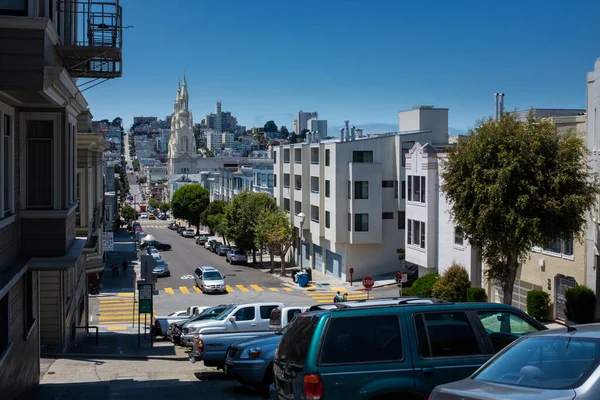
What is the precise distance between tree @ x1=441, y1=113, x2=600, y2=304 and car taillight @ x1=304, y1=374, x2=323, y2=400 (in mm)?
17332

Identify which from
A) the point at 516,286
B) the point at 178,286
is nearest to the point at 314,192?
the point at 178,286

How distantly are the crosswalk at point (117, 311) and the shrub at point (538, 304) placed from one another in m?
17.7

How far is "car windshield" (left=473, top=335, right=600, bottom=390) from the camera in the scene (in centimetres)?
555

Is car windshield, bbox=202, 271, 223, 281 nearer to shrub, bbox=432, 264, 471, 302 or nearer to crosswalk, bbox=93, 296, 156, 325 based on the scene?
crosswalk, bbox=93, 296, 156, 325

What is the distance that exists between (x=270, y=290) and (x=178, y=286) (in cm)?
684

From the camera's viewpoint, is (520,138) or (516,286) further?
(516,286)

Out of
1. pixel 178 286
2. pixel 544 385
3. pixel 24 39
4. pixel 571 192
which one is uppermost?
pixel 24 39

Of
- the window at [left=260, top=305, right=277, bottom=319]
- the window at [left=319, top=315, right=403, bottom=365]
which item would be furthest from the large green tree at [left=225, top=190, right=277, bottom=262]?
the window at [left=319, top=315, right=403, bottom=365]

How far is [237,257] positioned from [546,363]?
58.3m

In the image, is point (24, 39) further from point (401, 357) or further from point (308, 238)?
point (308, 238)

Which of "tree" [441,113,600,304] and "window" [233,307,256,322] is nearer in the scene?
"window" [233,307,256,322]

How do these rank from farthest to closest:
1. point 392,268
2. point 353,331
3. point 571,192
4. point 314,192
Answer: point 314,192 < point 392,268 < point 571,192 < point 353,331

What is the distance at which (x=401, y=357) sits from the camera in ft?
28.0

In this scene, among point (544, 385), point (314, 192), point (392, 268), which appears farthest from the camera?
point (314, 192)
